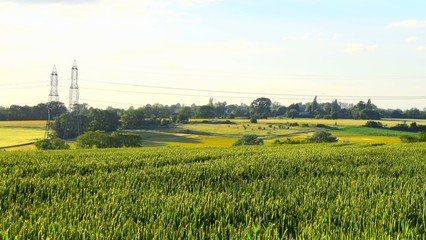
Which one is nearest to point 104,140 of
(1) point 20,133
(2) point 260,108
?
(1) point 20,133

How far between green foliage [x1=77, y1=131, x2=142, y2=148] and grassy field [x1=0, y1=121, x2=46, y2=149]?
1022 cm

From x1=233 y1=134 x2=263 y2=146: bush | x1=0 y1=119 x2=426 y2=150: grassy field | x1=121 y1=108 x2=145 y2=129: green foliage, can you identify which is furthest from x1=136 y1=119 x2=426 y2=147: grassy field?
x1=121 y1=108 x2=145 y2=129: green foliage

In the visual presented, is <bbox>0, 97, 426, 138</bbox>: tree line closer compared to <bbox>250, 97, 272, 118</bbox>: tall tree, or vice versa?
<bbox>0, 97, 426, 138</bbox>: tree line

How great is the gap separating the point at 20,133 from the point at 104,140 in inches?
1175

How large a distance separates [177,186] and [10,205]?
3.85m

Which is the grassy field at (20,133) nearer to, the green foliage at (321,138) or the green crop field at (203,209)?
the green foliage at (321,138)

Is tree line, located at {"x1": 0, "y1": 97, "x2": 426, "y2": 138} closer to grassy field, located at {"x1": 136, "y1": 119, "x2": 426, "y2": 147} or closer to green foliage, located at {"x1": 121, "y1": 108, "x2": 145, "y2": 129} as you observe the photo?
green foliage, located at {"x1": 121, "y1": 108, "x2": 145, "y2": 129}

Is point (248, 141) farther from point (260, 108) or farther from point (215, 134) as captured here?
point (260, 108)

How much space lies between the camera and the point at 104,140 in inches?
2980

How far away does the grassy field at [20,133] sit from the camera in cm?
8056

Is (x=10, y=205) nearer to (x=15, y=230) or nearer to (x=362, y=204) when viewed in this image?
(x=15, y=230)

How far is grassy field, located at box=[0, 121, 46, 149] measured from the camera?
3172 inches

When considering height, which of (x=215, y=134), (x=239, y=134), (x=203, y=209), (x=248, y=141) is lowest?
(x=248, y=141)

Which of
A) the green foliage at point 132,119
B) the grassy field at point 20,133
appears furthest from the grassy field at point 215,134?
the green foliage at point 132,119
